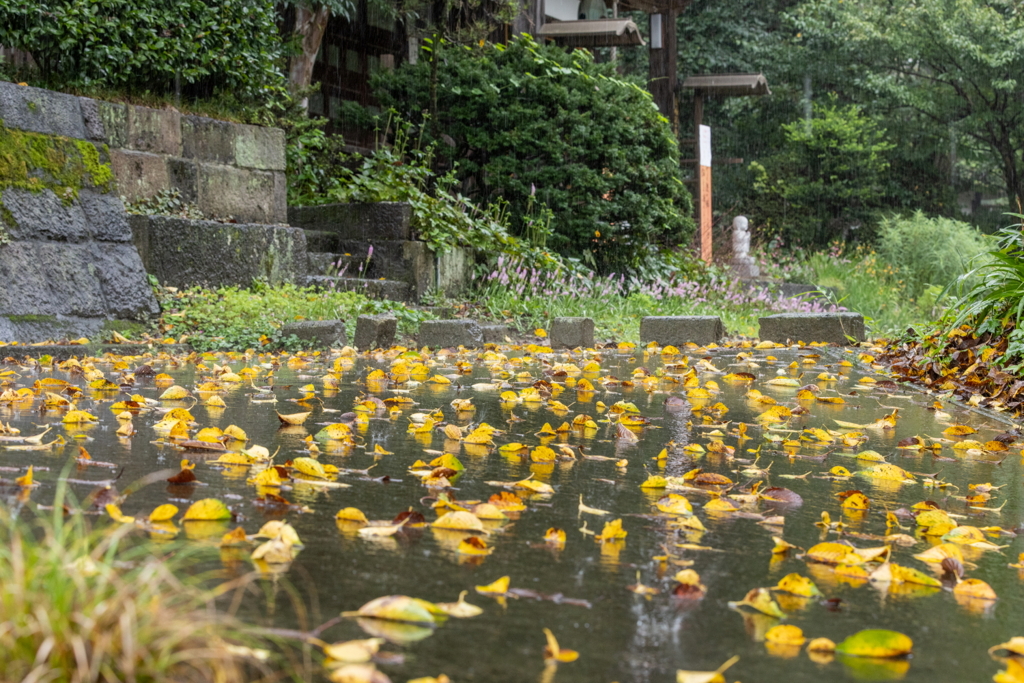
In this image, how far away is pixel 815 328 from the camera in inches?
344

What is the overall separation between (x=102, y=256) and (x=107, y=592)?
20.7 ft

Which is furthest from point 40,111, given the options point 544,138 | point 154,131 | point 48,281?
point 544,138

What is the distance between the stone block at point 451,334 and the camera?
7.36 meters

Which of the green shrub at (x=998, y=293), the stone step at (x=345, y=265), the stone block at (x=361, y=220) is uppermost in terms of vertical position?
the stone block at (x=361, y=220)

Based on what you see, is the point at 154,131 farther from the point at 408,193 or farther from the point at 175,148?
the point at 408,193

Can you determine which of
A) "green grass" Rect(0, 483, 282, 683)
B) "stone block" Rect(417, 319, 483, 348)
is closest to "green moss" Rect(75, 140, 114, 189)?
"stone block" Rect(417, 319, 483, 348)

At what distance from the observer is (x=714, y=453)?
3080mm

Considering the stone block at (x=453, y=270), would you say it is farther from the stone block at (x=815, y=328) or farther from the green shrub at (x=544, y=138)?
the stone block at (x=815, y=328)

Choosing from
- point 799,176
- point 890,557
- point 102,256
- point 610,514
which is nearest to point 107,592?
point 610,514

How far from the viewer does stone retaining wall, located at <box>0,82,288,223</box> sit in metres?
6.81

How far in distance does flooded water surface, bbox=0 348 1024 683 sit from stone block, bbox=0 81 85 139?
2703 mm

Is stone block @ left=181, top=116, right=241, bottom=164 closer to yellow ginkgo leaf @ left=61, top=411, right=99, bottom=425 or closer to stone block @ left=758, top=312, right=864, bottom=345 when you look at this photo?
stone block @ left=758, top=312, right=864, bottom=345

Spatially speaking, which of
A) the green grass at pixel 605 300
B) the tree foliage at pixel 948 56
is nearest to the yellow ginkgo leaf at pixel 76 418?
the green grass at pixel 605 300

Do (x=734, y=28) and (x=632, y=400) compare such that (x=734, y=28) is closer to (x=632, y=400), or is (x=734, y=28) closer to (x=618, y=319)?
(x=618, y=319)
